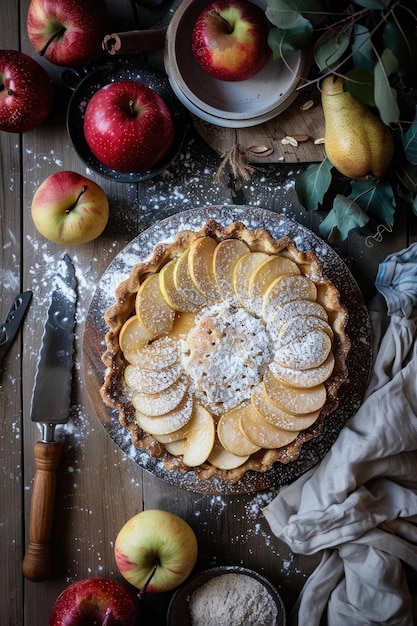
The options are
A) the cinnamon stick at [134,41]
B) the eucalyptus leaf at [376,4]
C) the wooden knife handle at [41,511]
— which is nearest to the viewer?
the eucalyptus leaf at [376,4]

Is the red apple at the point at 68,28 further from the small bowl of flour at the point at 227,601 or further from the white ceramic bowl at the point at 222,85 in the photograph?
the small bowl of flour at the point at 227,601

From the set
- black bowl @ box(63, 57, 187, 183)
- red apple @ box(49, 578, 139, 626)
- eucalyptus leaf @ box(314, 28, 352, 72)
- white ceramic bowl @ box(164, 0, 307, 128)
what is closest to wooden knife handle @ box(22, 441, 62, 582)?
red apple @ box(49, 578, 139, 626)

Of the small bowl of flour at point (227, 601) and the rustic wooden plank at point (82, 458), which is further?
the rustic wooden plank at point (82, 458)

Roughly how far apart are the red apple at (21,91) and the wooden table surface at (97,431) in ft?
0.33

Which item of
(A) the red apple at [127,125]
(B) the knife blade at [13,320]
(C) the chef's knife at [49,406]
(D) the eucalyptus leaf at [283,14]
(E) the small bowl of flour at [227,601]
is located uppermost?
(D) the eucalyptus leaf at [283,14]

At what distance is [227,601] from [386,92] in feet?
4.42

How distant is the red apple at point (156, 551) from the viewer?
5.94 feet

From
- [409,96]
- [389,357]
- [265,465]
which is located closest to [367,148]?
[409,96]

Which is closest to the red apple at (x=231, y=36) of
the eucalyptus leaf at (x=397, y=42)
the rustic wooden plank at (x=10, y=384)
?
the eucalyptus leaf at (x=397, y=42)

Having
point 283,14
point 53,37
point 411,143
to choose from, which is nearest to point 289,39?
point 283,14

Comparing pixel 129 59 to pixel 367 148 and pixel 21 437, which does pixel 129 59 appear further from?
pixel 21 437

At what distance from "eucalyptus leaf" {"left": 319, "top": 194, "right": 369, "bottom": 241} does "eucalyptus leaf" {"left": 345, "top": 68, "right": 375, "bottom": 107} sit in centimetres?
→ 28

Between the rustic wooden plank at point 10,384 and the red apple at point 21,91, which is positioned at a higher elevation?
the red apple at point 21,91

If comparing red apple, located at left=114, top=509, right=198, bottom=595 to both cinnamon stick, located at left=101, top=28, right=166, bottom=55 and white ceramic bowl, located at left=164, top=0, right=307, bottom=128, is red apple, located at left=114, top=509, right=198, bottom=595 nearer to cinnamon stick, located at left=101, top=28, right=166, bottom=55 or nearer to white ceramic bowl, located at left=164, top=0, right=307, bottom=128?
white ceramic bowl, located at left=164, top=0, right=307, bottom=128
